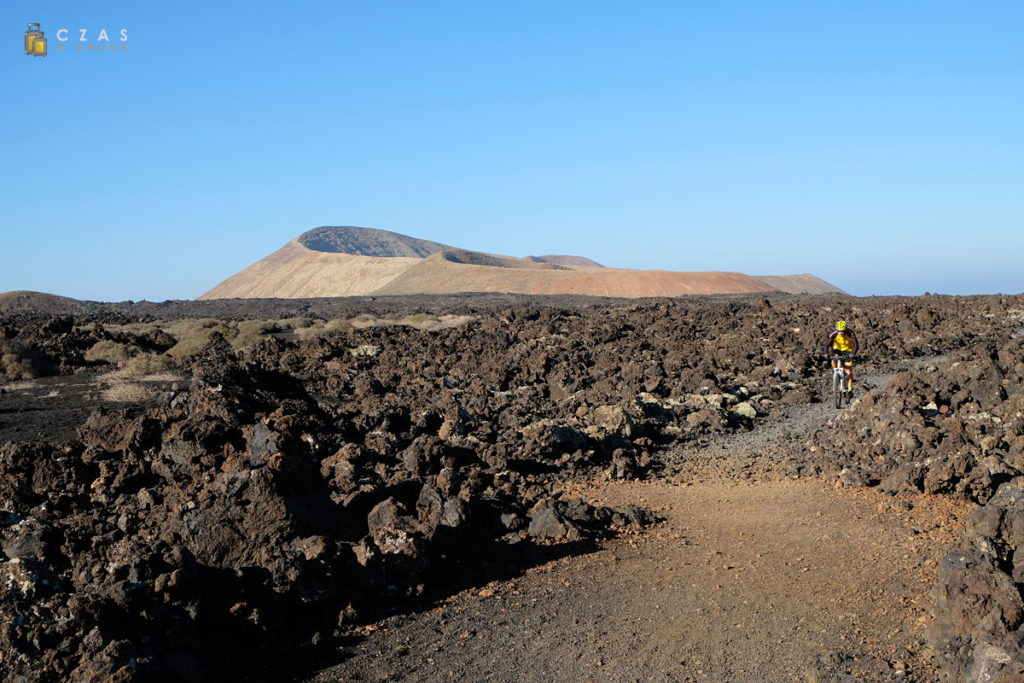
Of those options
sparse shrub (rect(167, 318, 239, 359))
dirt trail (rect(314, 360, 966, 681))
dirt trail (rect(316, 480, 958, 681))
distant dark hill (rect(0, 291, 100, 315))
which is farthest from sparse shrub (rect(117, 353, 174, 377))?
distant dark hill (rect(0, 291, 100, 315))

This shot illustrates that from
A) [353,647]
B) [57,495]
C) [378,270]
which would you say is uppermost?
[378,270]

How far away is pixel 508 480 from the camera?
9.87 meters

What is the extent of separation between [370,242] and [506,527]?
560 feet

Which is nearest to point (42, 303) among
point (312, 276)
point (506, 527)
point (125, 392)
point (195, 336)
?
point (312, 276)

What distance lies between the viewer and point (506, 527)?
793 centimetres

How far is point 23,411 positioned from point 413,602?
9663 millimetres

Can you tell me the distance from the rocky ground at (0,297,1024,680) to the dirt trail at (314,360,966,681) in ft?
0.09

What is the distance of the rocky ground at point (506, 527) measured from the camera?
5.33 m

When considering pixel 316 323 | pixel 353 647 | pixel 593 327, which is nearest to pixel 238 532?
pixel 353 647

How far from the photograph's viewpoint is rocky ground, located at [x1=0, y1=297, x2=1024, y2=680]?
5.33 m

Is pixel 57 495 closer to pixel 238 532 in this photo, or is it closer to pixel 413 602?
pixel 238 532

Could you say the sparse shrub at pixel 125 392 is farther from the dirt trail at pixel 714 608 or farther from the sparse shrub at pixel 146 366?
the dirt trail at pixel 714 608

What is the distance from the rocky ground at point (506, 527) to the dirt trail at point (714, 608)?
0.03m

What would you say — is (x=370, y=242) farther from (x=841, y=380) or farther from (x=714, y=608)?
(x=714, y=608)
